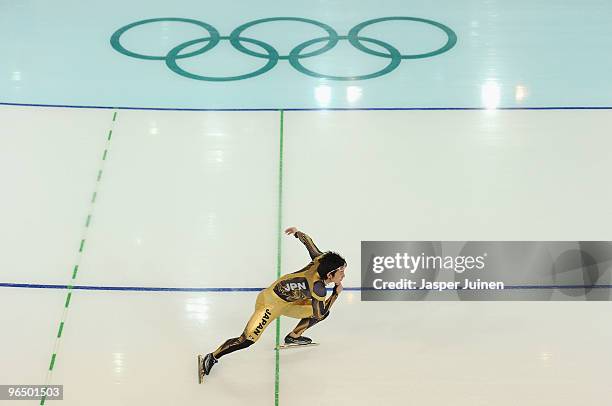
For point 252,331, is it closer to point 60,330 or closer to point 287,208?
point 60,330

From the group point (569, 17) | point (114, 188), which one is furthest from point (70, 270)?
point (569, 17)

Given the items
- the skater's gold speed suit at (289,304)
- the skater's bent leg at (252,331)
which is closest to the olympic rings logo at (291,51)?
the skater's gold speed suit at (289,304)

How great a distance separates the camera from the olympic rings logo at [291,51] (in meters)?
8.19

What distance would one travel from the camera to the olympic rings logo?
8188 mm

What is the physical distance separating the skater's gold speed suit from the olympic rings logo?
12.7 ft

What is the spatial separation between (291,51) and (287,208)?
3152mm

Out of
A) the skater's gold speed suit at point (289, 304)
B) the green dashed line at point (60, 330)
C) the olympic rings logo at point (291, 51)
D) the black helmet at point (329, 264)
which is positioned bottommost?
the green dashed line at point (60, 330)

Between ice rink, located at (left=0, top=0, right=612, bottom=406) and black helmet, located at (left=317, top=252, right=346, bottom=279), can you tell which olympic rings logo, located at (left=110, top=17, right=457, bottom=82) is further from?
black helmet, located at (left=317, top=252, right=346, bottom=279)

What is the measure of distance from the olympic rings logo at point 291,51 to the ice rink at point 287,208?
17 centimetres

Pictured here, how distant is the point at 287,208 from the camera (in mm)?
6035

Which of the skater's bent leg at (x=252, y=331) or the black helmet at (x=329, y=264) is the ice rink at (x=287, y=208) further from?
the black helmet at (x=329, y=264)

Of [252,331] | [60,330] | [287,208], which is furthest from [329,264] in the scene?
[60,330]

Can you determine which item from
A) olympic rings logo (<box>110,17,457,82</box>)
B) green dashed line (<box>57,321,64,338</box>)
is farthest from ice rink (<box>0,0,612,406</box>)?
olympic rings logo (<box>110,17,457,82</box>)

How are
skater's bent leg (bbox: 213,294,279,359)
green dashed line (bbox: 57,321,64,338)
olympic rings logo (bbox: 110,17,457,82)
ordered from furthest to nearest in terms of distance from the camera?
olympic rings logo (bbox: 110,17,457,82) < green dashed line (bbox: 57,321,64,338) < skater's bent leg (bbox: 213,294,279,359)
